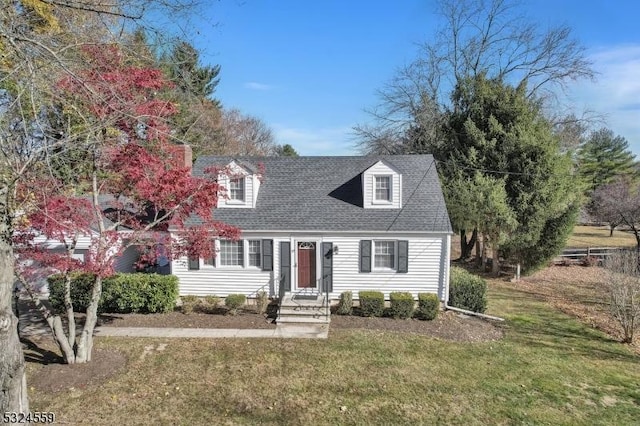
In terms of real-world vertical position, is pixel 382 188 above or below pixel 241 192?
above

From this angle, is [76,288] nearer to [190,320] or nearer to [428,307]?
[190,320]

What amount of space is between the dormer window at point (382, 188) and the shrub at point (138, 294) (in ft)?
28.2

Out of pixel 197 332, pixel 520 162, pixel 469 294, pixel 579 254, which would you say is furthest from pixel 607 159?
pixel 197 332

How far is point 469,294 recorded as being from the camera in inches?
624

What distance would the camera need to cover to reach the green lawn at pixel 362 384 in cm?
801

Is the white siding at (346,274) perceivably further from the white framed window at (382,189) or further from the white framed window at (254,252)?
the white framed window at (382,189)

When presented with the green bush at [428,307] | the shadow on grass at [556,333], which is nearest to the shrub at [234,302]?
the green bush at [428,307]

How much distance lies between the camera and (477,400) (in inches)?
344

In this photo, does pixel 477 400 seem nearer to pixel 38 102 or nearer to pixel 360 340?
pixel 360 340

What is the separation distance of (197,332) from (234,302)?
1.99 metres

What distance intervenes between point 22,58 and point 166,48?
2.03 metres

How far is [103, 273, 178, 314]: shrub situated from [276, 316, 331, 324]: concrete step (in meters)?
4.17

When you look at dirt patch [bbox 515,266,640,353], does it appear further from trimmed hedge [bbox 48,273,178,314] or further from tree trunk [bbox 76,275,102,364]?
tree trunk [bbox 76,275,102,364]

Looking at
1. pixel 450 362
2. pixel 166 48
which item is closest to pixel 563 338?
pixel 450 362
